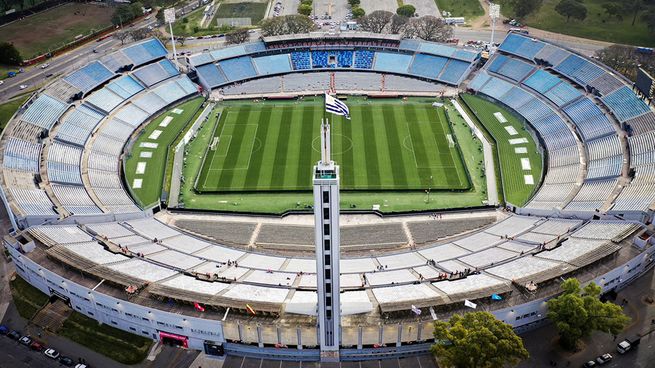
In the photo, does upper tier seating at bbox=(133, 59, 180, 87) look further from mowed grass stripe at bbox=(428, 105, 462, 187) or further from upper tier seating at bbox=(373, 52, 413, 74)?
mowed grass stripe at bbox=(428, 105, 462, 187)

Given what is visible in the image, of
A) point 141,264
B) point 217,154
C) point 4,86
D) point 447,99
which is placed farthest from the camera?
point 4,86

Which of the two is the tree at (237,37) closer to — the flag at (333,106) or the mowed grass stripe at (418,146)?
the mowed grass stripe at (418,146)

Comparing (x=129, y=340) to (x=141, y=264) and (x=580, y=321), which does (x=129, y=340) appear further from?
(x=580, y=321)

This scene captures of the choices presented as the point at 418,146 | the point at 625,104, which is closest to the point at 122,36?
the point at 418,146

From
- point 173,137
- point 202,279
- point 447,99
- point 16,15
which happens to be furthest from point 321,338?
point 16,15

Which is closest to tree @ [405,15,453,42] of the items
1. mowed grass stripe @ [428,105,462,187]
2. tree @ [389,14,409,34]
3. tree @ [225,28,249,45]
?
tree @ [389,14,409,34]

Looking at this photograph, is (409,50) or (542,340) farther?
(409,50)
